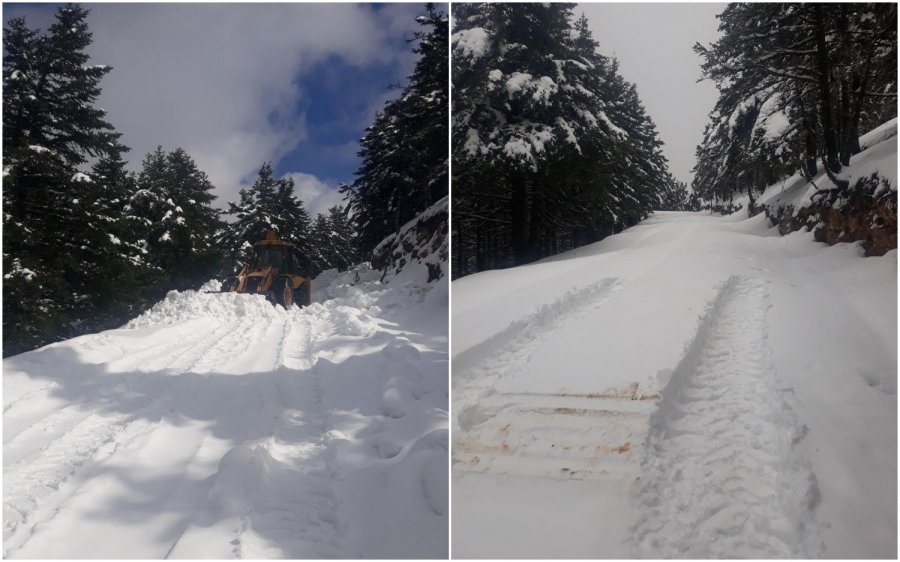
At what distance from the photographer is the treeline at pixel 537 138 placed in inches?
125

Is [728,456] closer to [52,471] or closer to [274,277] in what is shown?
[52,471]

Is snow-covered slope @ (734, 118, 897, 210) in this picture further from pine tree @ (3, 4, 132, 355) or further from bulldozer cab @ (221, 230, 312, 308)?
bulldozer cab @ (221, 230, 312, 308)

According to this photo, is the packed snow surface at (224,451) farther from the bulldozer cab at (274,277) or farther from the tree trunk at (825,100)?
the bulldozer cab at (274,277)

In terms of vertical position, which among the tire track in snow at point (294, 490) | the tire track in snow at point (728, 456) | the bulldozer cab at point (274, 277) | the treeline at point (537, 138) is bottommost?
the tire track in snow at point (294, 490)

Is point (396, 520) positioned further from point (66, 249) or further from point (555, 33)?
point (66, 249)

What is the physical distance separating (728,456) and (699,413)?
0.28 meters

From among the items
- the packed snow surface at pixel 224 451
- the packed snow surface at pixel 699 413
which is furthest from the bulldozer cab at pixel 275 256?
the packed snow surface at pixel 699 413

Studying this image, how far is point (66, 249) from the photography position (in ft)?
29.2

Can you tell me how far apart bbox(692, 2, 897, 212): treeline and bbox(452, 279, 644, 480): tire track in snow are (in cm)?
71

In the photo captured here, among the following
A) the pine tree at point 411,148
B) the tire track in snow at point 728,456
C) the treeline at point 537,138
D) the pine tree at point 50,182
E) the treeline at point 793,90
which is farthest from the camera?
the pine tree at point 50,182

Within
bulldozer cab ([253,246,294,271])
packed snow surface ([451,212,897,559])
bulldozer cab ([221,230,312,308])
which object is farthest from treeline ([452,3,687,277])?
bulldozer cab ([253,246,294,271])

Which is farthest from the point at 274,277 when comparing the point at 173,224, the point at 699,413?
the point at 699,413

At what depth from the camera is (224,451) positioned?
3.18m

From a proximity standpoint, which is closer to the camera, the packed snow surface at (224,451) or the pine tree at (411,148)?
the packed snow surface at (224,451)
